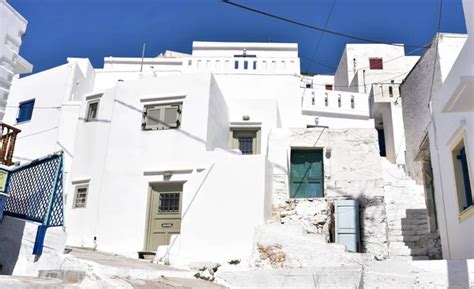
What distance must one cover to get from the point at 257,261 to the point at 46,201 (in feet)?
14.6

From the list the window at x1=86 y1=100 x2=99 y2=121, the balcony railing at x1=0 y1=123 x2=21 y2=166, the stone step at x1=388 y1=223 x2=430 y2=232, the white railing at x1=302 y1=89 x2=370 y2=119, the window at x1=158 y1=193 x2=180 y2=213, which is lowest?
the stone step at x1=388 y1=223 x2=430 y2=232

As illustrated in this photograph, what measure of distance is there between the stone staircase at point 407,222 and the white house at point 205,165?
7 centimetres

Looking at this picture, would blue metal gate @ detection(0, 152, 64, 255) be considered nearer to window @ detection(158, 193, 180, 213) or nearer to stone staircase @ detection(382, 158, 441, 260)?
window @ detection(158, 193, 180, 213)

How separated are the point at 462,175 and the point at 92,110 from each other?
11280mm

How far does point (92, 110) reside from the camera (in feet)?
49.6

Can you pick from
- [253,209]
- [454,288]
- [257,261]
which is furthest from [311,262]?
[454,288]

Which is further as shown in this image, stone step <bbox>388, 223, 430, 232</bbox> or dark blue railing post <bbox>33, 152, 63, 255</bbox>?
stone step <bbox>388, 223, 430, 232</bbox>

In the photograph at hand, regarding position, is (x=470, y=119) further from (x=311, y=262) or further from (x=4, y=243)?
(x=4, y=243)

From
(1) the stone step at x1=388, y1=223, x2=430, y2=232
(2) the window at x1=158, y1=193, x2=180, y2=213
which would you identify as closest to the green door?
(1) the stone step at x1=388, y1=223, x2=430, y2=232

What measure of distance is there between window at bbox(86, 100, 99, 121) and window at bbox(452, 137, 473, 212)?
10.8m

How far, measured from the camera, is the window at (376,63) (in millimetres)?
27134

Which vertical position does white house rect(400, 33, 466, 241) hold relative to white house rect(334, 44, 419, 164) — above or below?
below

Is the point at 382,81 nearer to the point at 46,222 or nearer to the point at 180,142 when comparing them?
the point at 180,142

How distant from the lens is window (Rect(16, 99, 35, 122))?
17875 millimetres
